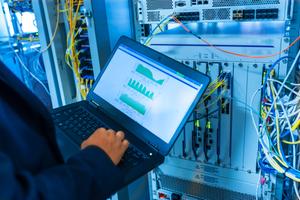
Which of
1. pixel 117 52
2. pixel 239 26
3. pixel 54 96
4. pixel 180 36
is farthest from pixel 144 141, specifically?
pixel 54 96

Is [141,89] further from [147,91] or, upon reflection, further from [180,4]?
[180,4]

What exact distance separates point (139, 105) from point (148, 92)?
5cm

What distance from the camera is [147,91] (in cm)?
89

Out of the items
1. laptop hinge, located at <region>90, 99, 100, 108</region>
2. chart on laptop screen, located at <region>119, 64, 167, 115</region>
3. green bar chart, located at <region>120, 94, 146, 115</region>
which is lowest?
laptop hinge, located at <region>90, 99, 100, 108</region>

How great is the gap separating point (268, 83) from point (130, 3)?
24.8 inches

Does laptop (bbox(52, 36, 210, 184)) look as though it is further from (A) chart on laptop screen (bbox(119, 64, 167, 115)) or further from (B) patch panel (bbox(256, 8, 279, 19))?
(B) patch panel (bbox(256, 8, 279, 19))

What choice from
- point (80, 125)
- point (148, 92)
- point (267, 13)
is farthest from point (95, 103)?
point (267, 13)

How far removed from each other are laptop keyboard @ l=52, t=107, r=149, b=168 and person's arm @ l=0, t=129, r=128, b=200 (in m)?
0.13

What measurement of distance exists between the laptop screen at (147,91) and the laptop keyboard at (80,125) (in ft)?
0.27

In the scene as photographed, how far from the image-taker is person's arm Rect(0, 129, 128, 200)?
404 mm

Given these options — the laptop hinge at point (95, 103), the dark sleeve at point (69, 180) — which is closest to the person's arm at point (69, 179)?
the dark sleeve at point (69, 180)

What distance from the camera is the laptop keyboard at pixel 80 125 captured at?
772 mm

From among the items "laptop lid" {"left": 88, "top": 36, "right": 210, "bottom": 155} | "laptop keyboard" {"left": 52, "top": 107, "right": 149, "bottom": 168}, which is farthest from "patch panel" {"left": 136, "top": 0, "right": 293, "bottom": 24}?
"laptop keyboard" {"left": 52, "top": 107, "right": 149, "bottom": 168}

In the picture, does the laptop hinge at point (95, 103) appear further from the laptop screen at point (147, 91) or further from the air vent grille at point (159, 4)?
the air vent grille at point (159, 4)
